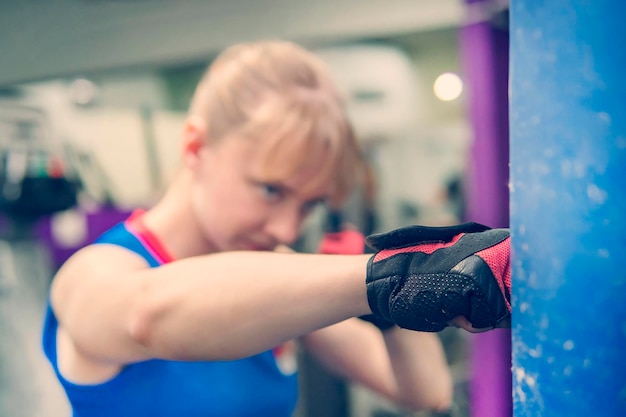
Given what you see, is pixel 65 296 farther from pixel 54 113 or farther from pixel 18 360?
pixel 54 113

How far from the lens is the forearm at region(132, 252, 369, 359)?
303 mm

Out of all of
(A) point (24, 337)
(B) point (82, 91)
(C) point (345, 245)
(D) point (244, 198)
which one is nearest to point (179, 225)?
(D) point (244, 198)

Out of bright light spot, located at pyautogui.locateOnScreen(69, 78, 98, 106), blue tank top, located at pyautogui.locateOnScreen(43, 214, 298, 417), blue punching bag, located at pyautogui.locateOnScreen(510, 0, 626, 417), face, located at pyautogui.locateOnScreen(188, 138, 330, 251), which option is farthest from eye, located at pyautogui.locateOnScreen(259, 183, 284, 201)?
bright light spot, located at pyautogui.locateOnScreen(69, 78, 98, 106)

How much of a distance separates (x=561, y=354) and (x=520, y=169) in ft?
0.30

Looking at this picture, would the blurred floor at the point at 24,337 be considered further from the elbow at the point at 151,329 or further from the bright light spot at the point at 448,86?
the bright light spot at the point at 448,86

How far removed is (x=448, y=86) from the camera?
1.50 m

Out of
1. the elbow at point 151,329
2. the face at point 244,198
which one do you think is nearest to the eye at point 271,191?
the face at point 244,198

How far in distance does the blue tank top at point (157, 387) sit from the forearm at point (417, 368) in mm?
173

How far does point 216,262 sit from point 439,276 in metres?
0.15

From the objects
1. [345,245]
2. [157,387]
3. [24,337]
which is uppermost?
[345,245]

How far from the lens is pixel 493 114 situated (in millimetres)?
1236

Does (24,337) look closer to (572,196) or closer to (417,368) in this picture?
(417,368)

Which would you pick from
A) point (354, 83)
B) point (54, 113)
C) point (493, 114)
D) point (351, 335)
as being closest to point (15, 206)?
point (54, 113)

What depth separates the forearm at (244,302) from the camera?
0.30m
